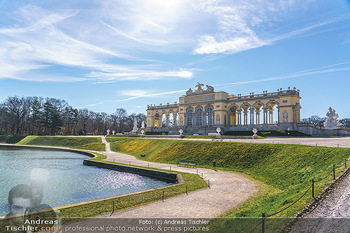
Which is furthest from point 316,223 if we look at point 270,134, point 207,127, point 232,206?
point 207,127

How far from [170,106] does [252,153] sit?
57.4m

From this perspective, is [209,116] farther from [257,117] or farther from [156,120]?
[156,120]

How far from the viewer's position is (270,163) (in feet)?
65.7

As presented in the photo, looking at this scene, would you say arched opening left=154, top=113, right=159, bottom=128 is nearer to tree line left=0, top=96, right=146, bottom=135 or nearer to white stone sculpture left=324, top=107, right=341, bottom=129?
tree line left=0, top=96, right=146, bottom=135

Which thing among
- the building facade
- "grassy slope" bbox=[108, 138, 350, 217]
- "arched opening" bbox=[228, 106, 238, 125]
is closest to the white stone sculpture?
the building facade

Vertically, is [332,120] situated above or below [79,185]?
above

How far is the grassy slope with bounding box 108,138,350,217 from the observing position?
10.6m

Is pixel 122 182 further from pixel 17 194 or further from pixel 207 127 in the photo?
pixel 207 127

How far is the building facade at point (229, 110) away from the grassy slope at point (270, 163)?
30.4 meters

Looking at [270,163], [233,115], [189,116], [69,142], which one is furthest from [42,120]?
[270,163]

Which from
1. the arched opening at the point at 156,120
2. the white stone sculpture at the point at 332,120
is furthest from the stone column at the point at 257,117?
the arched opening at the point at 156,120

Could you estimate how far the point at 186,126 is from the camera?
68.3 m

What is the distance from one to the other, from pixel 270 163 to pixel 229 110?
44427 mm

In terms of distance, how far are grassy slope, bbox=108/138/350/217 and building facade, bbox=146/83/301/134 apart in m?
30.4
